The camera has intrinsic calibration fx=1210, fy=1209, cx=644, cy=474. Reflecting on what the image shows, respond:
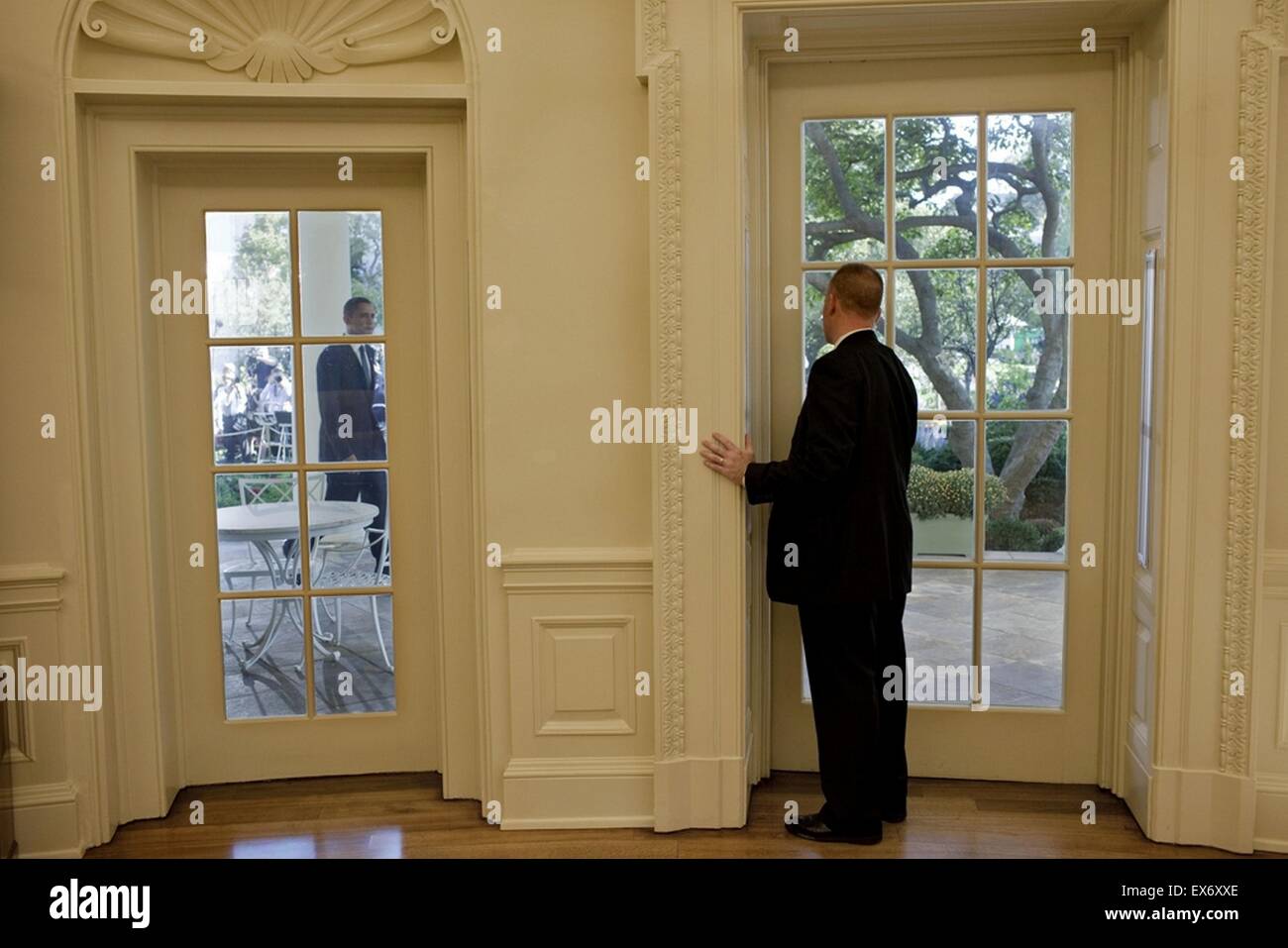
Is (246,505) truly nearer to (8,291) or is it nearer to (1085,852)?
(8,291)

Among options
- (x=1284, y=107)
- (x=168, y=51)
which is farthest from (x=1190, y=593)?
(x=168, y=51)

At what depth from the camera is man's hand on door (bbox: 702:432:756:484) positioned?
345 cm

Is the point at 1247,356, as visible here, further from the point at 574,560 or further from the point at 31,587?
the point at 31,587

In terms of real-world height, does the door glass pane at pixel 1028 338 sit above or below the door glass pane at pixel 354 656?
above

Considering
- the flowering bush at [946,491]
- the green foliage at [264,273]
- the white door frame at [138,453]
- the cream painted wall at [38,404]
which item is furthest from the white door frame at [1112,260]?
the cream painted wall at [38,404]

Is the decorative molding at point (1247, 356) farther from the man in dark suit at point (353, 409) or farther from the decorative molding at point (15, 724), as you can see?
the decorative molding at point (15, 724)

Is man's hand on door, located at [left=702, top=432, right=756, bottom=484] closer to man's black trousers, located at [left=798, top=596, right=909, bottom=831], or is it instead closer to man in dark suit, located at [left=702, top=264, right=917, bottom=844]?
man in dark suit, located at [left=702, top=264, right=917, bottom=844]

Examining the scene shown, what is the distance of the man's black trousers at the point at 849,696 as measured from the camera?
3436 millimetres

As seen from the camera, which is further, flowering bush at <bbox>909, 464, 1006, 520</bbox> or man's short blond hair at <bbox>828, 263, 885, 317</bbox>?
flowering bush at <bbox>909, 464, 1006, 520</bbox>

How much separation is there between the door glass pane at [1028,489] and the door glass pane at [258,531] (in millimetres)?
2231

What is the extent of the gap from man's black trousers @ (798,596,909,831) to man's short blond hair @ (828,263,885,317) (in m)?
0.84

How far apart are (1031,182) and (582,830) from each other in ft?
7.91

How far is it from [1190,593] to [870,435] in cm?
100

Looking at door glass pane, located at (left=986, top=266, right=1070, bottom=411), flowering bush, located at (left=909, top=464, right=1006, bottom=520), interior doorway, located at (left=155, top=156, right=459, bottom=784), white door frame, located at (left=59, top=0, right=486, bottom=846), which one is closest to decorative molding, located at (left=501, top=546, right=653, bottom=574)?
white door frame, located at (left=59, top=0, right=486, bottom=846)
